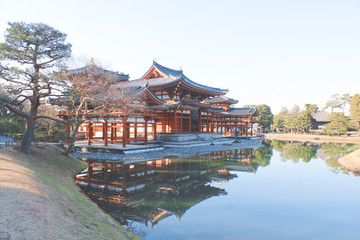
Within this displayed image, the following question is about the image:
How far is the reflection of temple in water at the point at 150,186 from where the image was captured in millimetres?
7512

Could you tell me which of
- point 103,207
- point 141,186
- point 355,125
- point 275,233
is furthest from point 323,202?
point 355,125

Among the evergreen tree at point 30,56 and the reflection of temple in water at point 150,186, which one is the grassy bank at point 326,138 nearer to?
the reflection of temple in water at point 150,186

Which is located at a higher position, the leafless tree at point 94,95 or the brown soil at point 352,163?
the leafless tree at point 94,95

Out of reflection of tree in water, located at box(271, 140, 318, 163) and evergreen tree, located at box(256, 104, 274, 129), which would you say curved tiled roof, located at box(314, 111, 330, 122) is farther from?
reflection of tree in water, located at box(271, 140, 318, 163)

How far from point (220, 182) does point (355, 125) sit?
4531 centimetres

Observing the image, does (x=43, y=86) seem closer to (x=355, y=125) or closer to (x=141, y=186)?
(x=141, y=186)

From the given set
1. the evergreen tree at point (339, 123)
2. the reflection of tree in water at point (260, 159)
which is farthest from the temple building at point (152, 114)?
the evergreen tree at point (339, 123)

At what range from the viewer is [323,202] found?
29.6 ft

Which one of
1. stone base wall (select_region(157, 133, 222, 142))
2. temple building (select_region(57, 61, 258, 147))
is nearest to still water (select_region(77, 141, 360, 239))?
temple building (select_region(57, 61, 258, 147))

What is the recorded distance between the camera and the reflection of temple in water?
7512mm

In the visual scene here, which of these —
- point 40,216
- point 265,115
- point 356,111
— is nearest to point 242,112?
point 356,111

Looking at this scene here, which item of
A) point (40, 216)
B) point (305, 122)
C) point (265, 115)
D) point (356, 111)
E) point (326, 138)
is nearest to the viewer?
point (40, 216)

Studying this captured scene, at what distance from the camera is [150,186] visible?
10195mm

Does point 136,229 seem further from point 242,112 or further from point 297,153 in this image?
point 242,112
